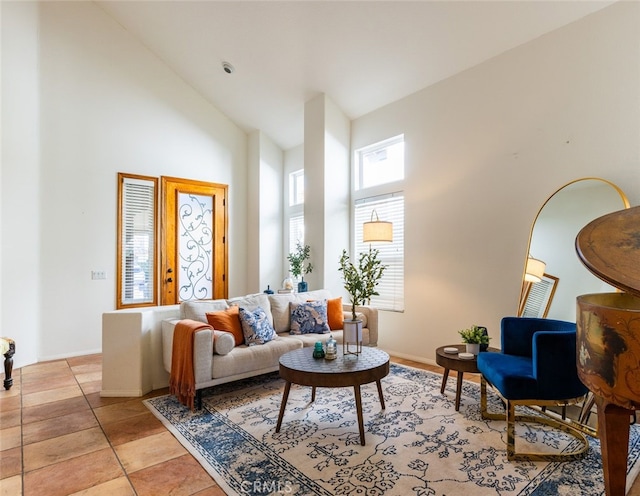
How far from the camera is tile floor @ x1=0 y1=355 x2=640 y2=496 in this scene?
79.0 inches

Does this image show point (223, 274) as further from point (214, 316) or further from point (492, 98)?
point (492, 98)

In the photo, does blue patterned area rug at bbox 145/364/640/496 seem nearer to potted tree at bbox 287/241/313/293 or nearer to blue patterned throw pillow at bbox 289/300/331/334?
blue patterned throw pillow at bbox 289/300/331/334

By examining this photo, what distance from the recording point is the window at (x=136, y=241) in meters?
5.32

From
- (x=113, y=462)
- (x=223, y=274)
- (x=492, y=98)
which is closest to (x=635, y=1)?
(x=492, y=98)

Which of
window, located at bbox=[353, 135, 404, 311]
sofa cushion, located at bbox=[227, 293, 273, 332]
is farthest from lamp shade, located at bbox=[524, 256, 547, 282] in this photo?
sofa cushion, located at bbox=[227, 293, 273, 332]

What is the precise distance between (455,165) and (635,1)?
75.0 inches

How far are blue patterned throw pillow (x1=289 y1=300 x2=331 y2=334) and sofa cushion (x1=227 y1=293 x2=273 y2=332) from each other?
278 millimetres

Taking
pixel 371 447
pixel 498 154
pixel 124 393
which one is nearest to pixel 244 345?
pixel 124 393

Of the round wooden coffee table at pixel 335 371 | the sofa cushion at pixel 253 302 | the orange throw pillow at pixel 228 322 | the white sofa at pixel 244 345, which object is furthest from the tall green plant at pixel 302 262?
the round wooden coffee table at pixel 335 371

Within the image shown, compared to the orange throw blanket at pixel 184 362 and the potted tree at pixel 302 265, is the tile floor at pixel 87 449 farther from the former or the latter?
the potted tree at pixel 302 265

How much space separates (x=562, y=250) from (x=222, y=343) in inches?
122

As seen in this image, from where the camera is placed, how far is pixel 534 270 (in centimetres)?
335

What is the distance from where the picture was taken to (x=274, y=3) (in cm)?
399

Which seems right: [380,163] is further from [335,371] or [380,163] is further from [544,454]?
[544,454]
